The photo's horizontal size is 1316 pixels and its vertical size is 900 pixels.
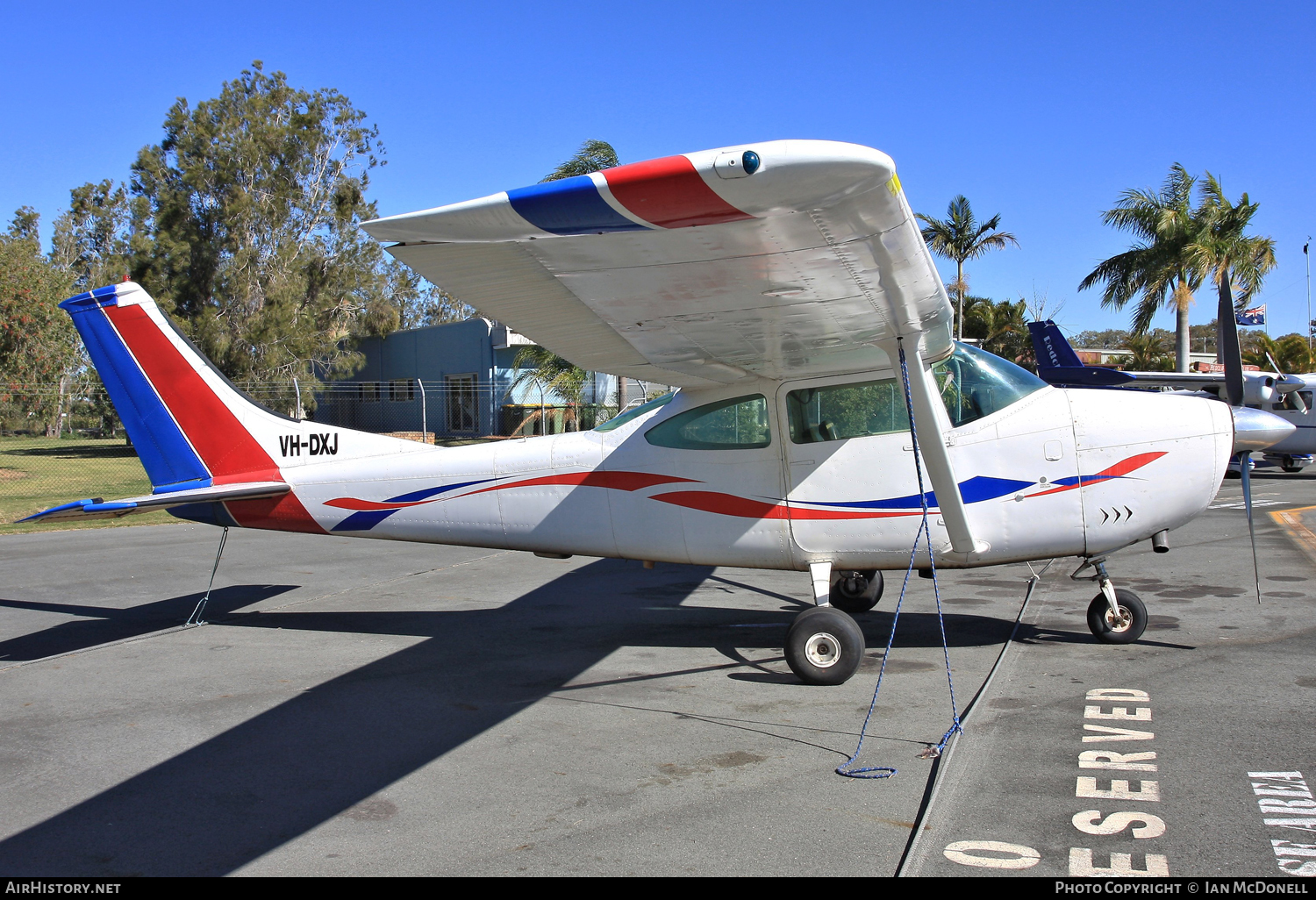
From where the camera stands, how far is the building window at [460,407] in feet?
121

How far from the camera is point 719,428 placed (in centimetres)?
670

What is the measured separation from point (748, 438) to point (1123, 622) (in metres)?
3.15

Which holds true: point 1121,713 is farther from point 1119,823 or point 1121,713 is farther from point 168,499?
point 168,499

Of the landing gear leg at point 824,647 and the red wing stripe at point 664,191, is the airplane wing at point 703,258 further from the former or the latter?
the landing gear leg at point 824,647

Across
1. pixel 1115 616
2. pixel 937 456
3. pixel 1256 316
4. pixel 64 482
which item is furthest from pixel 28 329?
pixel 1256 316

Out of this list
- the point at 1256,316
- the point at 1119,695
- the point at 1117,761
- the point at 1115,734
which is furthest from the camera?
the point at 1256,316

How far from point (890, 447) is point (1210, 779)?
2.90 m

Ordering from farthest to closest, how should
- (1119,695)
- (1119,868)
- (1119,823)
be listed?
(1119,695), (1119,823), (1119,868)

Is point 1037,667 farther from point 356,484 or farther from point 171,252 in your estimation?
point 171,252

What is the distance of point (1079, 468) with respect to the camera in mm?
6129

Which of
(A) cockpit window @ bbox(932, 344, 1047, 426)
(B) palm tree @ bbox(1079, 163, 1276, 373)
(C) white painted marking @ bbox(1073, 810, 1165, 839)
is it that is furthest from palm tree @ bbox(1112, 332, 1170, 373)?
(C) white painted marking @ bbox(1073, 810, 1165, 839)

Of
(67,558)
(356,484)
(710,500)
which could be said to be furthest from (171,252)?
(710,500)

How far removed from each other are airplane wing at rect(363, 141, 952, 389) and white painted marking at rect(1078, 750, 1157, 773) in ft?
8.05

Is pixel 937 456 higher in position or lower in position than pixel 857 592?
higher
